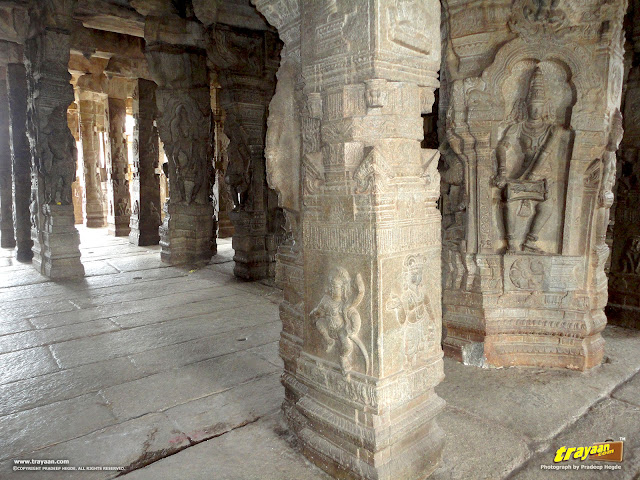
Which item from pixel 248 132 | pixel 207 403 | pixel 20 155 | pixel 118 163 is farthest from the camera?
pixel 118 163

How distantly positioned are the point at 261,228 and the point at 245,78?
2371 millimetres

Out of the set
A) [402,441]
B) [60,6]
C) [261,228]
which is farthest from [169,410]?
[60,6]

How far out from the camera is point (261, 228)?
24.1ft

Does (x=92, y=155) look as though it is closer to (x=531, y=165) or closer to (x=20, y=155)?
(x=20, y=155)

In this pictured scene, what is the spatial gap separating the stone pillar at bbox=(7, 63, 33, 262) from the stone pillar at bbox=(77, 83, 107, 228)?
5.06 m

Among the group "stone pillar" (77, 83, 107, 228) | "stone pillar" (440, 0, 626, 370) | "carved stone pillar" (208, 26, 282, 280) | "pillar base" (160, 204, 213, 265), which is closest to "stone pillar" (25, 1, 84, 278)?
"pillar base" (160, 204, 213, 265)

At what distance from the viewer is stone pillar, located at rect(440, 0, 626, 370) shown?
11.6 ft

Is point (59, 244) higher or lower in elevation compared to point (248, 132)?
lower

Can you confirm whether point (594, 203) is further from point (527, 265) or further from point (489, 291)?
point (489, 291)

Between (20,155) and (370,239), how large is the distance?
30.5 feet

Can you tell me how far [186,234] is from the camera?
855 cm

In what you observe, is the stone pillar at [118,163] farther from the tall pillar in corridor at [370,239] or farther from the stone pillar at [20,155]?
the tall pillar in corridor at [370,239]

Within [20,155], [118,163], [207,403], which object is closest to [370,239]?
[207,403]

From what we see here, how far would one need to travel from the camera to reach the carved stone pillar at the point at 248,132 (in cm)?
709
